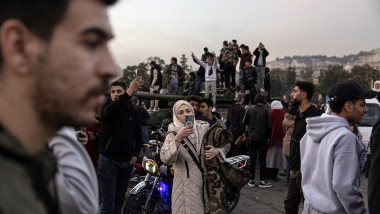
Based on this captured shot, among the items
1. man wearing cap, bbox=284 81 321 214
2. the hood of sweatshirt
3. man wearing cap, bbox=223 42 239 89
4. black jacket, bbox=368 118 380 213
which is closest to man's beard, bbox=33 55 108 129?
black jacket, bbox=368 118 380 213

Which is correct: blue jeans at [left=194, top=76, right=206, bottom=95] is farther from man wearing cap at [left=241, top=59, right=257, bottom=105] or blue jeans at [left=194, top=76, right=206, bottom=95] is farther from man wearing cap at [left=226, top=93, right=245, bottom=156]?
man wearing cap at [left=226, top=93, right=245, bottom=156]

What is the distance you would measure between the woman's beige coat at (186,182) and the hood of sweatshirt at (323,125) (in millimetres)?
1273

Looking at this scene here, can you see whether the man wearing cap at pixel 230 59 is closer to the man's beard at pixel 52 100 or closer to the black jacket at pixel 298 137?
the black jacket at pixel 298 137

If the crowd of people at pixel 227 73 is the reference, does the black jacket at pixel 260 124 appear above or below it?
below

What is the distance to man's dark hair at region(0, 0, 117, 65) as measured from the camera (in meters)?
0.62

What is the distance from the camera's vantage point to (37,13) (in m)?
0.63

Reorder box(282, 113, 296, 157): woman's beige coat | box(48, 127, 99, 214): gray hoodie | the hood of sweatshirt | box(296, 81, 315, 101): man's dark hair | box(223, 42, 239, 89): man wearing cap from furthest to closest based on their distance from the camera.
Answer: box(223, 42, 239, 89): man wearing cap
box(282, 113, 296, 157): woman's beige coat
box(296, 81, 315, 101): man's dark hair
the hood of sweatshirt
box(48, 127, 99, 214): gray hoodie

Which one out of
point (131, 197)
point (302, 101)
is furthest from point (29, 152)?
point (302, 101)

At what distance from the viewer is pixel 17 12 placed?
2.03 feet

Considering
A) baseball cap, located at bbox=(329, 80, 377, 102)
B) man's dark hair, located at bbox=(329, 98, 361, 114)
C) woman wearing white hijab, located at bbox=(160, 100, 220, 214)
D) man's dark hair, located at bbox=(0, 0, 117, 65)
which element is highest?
man's dark hair, located at bbox=(0, 0, 117, 65)

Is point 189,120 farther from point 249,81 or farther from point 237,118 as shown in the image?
point 249,81

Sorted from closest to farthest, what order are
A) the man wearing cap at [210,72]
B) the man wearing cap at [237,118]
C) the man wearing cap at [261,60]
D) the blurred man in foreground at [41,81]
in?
the blurred man in foreground at [41,81] → the man wearing cap at [237,118] → the man wearing cap at [210,72] → the man wearing cap at [261,60]

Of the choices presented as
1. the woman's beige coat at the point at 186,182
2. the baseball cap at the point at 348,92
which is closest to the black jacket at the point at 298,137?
the woman's beige coat at the point at 186,182

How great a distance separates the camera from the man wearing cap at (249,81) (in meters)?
12.2
